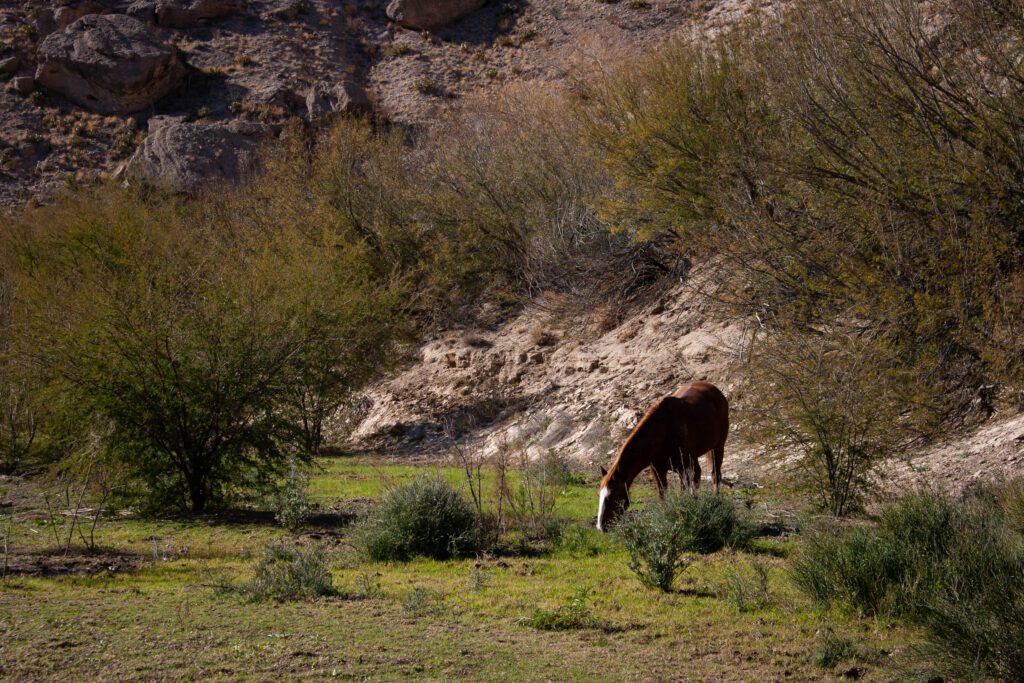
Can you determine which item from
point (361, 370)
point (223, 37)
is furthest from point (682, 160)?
point (223, 37)

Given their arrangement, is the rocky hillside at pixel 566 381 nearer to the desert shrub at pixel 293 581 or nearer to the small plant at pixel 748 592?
the small plant at pixel 748 592

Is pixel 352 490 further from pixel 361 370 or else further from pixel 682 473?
pixel 361 370

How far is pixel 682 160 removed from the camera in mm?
23031

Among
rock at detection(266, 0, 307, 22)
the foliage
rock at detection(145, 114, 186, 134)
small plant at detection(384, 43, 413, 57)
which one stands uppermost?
rock at detection(266, 0, 307, 22)

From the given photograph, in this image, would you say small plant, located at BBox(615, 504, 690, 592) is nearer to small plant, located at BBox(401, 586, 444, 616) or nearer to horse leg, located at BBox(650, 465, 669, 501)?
small plant, located at BBox(401, 586, 444, 616)

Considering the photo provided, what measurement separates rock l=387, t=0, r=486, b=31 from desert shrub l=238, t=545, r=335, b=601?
5840 centimetres

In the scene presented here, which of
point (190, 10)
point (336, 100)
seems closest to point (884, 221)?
point (336, 100)

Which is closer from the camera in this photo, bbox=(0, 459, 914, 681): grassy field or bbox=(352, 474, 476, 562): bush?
bbox=(0, 459, 914, 681): grassy field

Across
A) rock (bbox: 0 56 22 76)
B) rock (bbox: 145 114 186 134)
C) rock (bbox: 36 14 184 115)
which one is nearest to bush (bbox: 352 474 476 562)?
rock (bbox: 145 114 186 134)

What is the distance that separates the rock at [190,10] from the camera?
62.2 m

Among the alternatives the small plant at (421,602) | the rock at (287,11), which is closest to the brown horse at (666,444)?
the small plant at (421,602)

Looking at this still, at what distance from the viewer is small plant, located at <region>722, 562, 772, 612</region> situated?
8.35 m

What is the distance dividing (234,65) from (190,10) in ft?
22.5

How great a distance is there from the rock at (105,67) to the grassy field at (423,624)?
167 ft
